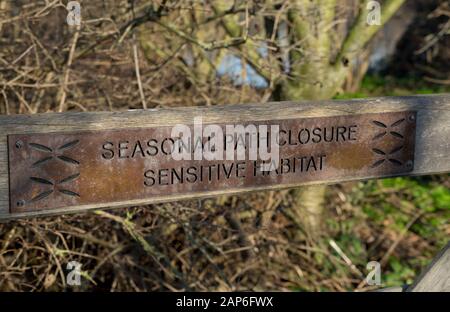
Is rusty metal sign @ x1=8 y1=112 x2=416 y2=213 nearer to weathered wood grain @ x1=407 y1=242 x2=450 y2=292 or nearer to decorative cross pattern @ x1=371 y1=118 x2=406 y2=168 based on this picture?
decorative cross pattern @ x1=371 y1=118 x2=406 y2=168

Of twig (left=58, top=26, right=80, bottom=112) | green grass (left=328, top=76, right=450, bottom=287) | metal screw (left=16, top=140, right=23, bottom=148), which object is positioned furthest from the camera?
green grass (left=328, top=76, right=450, bottom=287)


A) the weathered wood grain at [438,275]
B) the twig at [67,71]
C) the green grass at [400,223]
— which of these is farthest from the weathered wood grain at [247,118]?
the green grass at [400,223]

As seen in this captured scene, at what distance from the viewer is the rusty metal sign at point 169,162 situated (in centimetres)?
201

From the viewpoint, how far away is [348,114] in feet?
→ 7.91

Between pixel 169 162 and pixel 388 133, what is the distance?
0.81m

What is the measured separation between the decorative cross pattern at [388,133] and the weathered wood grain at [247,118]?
0.05m

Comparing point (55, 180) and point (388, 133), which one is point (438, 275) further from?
point (55, 180)

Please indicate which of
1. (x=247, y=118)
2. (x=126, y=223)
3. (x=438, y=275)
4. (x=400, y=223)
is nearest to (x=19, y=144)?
(x=247, y=118)

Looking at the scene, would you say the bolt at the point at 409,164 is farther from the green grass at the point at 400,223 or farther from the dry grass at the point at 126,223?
the green grass at the point at 400,223

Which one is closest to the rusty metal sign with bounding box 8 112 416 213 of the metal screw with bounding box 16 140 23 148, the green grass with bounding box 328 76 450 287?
the metal screw with bounding box 16 140 23 148

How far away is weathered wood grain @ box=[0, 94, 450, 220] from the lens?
1.98 metres

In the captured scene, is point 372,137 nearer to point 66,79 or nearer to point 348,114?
point 348,114

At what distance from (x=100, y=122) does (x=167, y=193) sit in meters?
0.31

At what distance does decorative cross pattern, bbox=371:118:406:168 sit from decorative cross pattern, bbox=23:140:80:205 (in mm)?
1042
